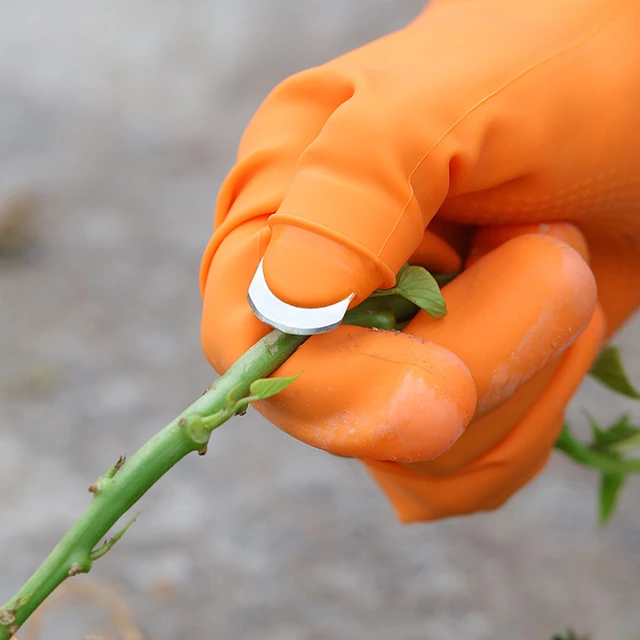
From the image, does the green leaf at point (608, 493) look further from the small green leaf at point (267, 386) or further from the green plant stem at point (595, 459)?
the small green leaf at point (267, 386)

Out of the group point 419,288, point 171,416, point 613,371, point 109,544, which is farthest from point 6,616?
point 171,416

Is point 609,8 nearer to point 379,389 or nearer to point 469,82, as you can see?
point 469,82

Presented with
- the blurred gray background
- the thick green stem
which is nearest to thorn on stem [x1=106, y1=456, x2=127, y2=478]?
the thick green stem

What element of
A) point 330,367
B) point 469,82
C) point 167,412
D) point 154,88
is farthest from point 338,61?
point 154,88

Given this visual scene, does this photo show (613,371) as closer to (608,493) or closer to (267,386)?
(608,493)

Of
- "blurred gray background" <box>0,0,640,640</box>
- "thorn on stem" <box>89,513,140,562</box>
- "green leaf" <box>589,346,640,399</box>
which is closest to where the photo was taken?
"thorn on stem" <box>89,513,140,562</box>

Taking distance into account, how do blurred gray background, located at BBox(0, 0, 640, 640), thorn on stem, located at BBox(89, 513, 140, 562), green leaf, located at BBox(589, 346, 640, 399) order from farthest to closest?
1. blurred gray background, located at BBox(0, 0, 640, 640)
2. green leaf, located at BBox(589, 346, 640, 399)
3. thorn on stem, located at BBox(89, 513, 140, 562)

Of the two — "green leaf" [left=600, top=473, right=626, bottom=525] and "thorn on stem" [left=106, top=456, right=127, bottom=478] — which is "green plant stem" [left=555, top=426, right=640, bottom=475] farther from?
"thorn on stem" [left=106, top=456, right=127, bottom=478]

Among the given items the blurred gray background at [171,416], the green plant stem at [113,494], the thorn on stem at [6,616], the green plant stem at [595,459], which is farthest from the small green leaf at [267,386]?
the blurred gray background at [171,416]
